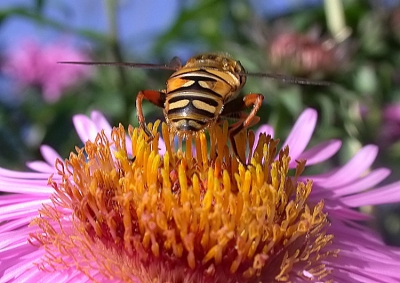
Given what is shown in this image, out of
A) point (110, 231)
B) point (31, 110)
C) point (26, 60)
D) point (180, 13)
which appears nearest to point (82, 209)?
point (110, 231)

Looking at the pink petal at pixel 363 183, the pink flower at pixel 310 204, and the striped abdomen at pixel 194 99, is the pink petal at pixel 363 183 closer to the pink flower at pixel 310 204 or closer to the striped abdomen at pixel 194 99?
the pink flower at pixel 310 204

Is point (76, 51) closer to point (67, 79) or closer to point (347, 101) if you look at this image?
point (67, 79)

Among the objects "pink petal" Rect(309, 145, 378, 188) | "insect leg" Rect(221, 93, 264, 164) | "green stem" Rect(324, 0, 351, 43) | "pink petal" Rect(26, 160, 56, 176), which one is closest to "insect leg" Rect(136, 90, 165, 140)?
"insect leg" Rect(221, 93, 264, 164)

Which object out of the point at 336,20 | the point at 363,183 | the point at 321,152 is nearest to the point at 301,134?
the point at 321,152

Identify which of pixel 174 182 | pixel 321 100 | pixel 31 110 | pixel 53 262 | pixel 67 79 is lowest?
pixel 53 262

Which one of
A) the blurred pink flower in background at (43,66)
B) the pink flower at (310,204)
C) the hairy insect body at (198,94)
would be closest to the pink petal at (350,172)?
the pink flower at (310,204)

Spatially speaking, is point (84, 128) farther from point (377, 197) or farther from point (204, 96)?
point (377, 197)

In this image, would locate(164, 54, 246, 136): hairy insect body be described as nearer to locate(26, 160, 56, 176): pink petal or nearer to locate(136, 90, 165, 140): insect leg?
locate(136, 90, 165, 140): insect leg
